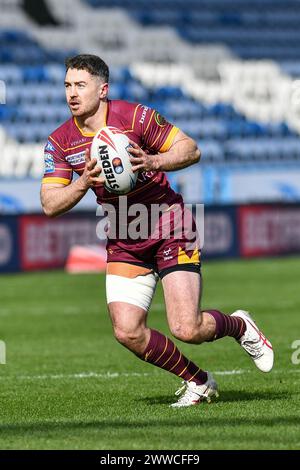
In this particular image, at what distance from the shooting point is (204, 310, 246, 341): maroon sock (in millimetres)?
7660

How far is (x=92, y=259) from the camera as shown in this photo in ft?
68.5

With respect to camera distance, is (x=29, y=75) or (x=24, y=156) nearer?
(x=24, y=156)

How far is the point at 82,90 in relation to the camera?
7.27 metres

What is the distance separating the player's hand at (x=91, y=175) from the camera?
6.94 metres

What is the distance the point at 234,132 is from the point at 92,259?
9.62 m

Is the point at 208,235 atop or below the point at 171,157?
below

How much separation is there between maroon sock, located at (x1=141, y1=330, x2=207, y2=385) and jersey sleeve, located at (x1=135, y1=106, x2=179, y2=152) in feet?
4.11

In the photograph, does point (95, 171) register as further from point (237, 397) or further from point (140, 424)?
point (237, 397)

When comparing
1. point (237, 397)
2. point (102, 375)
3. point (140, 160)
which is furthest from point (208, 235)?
point (140, 160)

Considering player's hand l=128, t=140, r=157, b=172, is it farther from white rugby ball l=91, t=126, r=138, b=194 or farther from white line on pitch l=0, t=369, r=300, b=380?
white line on pitch l=0, t=369, r=300, b=380

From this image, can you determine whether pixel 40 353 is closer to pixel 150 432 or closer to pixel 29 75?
pixel 150 432

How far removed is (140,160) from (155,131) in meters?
0.46

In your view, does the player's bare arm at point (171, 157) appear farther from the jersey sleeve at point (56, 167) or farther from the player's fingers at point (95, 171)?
the jersey sleeve at point (56, 167)

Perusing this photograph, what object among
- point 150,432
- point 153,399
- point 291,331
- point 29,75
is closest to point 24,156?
point 29,75
